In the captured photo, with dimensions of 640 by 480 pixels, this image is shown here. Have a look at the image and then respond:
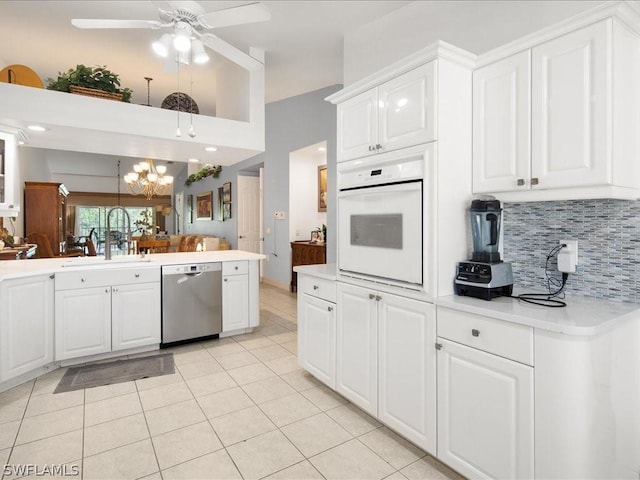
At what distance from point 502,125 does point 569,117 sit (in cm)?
31

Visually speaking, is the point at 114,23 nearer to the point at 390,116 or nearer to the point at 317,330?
the point at 390,116

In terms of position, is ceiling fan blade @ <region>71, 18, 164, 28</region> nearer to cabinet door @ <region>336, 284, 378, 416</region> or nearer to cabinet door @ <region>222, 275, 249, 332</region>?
cabinet door @ <region>336, 284, 378, 416</region>

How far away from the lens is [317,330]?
2.69m

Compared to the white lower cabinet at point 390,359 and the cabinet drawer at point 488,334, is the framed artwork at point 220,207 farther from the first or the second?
the cabinet drawer at point 488,334

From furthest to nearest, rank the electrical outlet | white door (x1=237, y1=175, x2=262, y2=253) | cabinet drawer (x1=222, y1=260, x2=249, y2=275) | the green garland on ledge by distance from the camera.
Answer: the green garland on ledge < white door (x1=237, y1=175, x2=262, y2=253) < cabinet drawer (x1=222, y1=260, x2=249, y2=275) < the electrical outlet

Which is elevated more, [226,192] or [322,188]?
[226,192]

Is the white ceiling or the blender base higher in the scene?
the white ceiling

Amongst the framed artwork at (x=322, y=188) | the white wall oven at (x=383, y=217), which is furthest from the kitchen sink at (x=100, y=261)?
the framed artwork at (x=322, y=188)

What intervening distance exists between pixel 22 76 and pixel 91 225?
10573 millimetres

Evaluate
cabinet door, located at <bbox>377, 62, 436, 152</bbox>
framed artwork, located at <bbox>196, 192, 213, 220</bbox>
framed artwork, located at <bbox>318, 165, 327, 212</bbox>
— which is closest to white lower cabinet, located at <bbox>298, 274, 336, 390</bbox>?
cabinet door, located at <bbox>377, 62, 436, 152</bbox>

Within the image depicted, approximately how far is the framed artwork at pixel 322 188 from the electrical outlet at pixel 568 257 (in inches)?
181

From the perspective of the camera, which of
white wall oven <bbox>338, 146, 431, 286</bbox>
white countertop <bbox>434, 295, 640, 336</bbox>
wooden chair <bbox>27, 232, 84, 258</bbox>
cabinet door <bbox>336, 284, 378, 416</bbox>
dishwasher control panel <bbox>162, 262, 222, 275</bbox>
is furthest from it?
Result: wooden chair <bbox>27, 232, 84, 258</bbox>

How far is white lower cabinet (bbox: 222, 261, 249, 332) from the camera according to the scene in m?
3.84

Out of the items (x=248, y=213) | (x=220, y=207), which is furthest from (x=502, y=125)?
(x=220, y=207)
